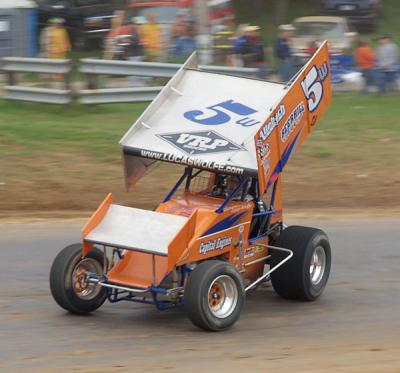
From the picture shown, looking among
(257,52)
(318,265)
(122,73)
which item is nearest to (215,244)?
(318,265)

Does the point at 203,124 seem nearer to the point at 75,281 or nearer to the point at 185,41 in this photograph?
the point at 75,281

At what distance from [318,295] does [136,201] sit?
487 centimetres

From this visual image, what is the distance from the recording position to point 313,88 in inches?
380

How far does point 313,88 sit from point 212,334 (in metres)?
2.72

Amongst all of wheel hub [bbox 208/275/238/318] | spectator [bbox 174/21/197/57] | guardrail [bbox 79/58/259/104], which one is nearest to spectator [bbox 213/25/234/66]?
spectator [bbox 174/21/197/57]

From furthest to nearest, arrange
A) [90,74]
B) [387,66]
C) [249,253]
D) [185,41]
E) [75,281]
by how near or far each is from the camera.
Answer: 1. [185,41]
2. [387,66]
3. [90,74]
4. [249,253]
5. [75,281]

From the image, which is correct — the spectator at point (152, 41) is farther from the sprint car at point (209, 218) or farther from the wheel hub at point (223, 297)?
the wheel hub at point (223, 297)

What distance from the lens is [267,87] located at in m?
9.54

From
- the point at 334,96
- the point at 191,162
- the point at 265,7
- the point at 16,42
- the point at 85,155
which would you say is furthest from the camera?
the point at 265,7

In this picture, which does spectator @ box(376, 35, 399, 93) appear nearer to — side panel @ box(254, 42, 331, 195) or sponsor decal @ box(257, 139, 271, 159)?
side panel @ box(254, 42, 331, 195)

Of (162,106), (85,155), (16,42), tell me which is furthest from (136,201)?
(16,42)

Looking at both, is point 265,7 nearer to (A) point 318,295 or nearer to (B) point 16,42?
(B) point 16,42

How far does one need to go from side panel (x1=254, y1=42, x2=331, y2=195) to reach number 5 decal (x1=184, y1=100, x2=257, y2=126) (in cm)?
34

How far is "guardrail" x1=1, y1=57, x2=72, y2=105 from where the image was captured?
57.4ft
